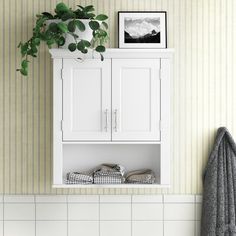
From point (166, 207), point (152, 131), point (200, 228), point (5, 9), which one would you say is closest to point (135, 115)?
point (152, 131)

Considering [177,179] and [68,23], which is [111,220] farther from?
[68,23]

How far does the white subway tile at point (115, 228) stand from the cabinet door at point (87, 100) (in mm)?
598

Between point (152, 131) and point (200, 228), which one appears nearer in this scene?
point (152, 131)

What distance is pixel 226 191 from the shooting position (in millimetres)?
2924

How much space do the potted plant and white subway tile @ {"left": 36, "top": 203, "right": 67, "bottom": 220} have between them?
2.84 ft

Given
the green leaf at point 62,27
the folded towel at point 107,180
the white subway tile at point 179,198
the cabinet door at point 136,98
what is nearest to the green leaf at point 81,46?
the green leaf at point 62,27

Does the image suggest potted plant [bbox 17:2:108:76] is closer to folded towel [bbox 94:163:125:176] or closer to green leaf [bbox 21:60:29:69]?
green leaf [bbox 21:60:29:69]

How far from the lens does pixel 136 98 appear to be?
2.80 metres

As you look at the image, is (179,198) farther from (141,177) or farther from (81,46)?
(81,46)

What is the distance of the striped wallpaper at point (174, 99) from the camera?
3.00 metres

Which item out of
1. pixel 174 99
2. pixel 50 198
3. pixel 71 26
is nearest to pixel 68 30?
pixel 71 26

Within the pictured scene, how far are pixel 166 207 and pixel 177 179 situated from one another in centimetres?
19

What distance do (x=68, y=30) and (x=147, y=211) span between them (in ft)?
4.06

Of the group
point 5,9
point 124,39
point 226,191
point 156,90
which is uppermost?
point 5,9
